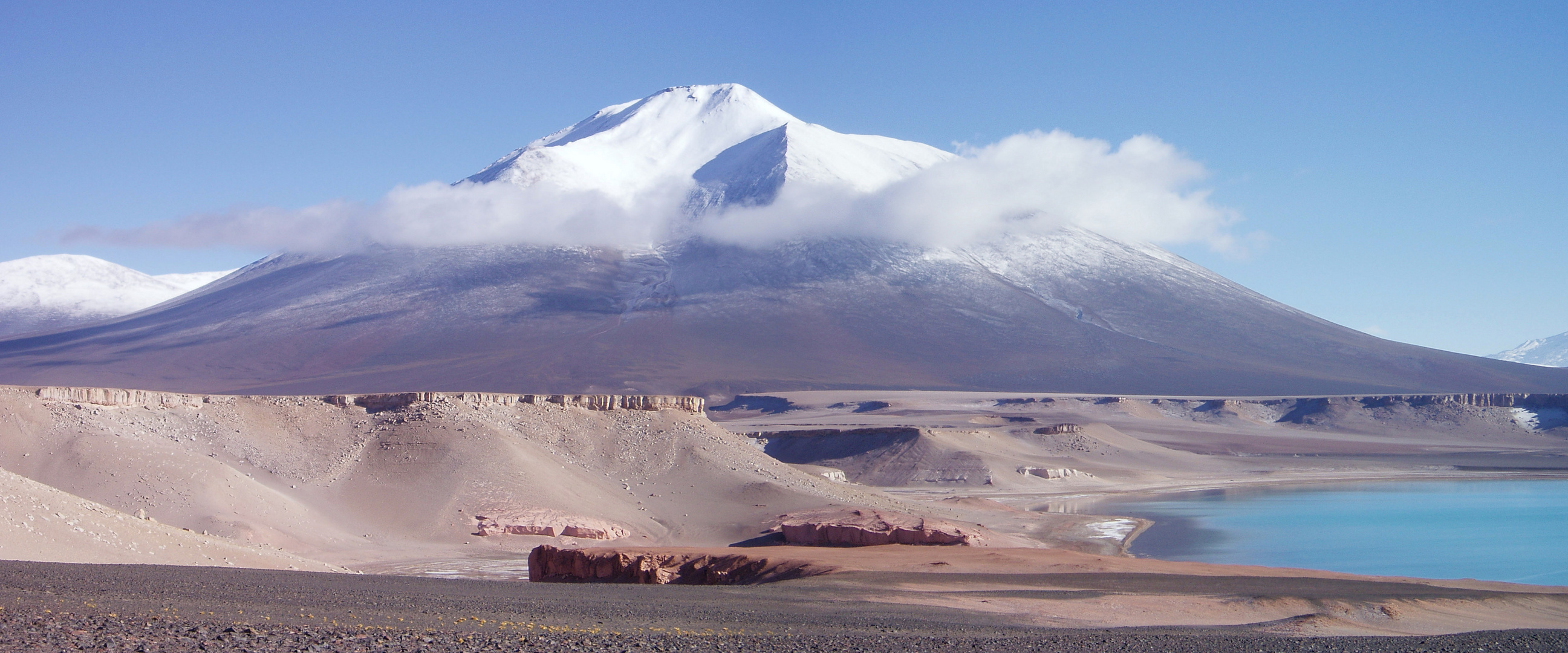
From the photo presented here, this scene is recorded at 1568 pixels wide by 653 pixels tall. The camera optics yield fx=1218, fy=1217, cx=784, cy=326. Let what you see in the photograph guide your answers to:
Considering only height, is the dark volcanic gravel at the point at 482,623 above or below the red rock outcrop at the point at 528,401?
below

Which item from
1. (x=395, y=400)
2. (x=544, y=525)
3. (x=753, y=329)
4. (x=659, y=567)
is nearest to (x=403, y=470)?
(x=395, y=400)

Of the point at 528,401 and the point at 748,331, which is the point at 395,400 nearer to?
the point at 528,401

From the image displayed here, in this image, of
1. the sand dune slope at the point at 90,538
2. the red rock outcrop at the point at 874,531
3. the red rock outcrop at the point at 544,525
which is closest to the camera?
the sand dune slope at the point at 90,538

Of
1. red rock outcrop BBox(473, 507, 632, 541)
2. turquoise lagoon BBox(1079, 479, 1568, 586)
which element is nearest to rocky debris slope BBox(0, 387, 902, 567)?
red rock outcrop BBox(473, 507, 632, 541)

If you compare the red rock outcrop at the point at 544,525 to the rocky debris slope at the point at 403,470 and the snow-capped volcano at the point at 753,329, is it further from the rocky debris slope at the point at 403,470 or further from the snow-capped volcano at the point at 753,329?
the snow-capped volcano at the point at 753,329

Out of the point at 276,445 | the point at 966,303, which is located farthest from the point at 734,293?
the point at 276,445

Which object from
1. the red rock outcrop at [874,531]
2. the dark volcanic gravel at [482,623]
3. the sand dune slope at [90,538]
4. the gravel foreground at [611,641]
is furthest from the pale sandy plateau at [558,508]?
the gravel foreground at [611,641]

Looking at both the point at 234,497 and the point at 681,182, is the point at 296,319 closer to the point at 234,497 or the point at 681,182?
the point at 681,182
